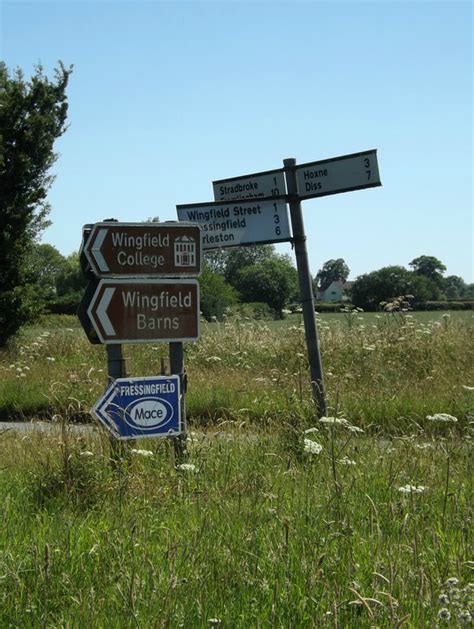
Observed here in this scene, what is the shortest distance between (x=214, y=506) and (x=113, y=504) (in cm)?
68

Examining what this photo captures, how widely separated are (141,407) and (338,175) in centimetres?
350

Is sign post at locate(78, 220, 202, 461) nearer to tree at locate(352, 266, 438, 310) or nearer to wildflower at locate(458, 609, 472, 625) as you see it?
wildflower at locate(458, 609, 472, 625)

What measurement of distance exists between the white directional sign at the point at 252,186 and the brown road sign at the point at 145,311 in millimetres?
2490

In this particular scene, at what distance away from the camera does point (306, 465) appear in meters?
5.05

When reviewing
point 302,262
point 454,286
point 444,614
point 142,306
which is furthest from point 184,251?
point 454,286

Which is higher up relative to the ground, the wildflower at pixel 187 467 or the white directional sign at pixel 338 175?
the white directional sign at pixel 338 175

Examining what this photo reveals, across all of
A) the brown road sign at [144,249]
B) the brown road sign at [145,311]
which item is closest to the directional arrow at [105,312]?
the brown road sign at [145,311]

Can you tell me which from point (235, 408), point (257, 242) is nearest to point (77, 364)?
point (235, 408)

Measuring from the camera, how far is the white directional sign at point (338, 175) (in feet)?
24.9

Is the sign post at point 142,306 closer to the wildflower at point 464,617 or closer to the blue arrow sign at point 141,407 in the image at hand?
the blue arrow sign at point 141,407

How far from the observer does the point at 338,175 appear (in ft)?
25.5

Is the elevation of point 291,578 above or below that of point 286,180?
below

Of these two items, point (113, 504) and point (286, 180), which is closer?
point (113, 504)

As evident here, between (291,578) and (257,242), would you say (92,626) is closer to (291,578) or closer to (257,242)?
(291,578)
